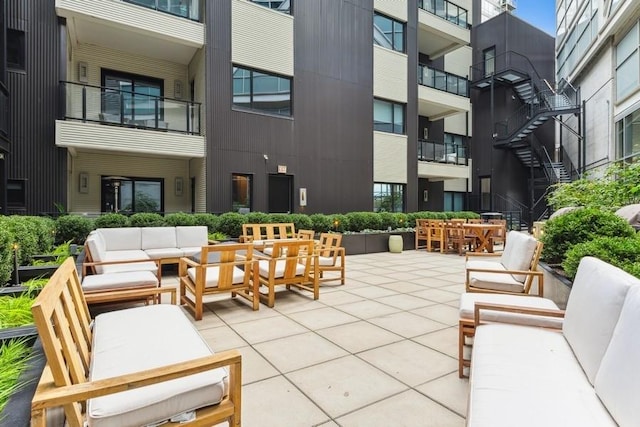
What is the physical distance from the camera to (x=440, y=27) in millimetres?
16203

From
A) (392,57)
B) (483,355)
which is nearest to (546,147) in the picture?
(392,57)

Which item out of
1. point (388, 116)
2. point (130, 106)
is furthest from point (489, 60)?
point (130, 106)

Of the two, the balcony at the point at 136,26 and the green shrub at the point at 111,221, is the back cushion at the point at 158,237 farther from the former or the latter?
the balcony at the point at 136,26

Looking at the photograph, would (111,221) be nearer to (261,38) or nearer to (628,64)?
(261,38)

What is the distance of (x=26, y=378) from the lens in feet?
5.63

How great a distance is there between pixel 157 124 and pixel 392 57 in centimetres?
952

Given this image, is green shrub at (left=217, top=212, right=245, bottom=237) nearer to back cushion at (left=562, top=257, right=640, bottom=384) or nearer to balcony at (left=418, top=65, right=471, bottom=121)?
back cushion at (left=562, top=257, right=640, bottom=384)

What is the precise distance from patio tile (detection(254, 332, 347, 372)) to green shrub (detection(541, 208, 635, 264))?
3291 millimetres

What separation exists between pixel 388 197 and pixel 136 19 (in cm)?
1023

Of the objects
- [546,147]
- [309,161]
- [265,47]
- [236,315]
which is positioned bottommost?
[236,315]

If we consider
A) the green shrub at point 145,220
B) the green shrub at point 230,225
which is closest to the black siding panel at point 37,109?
the green shrub at point 145,220

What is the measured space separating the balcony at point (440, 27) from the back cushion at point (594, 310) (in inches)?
640

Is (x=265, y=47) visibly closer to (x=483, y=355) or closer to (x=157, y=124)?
(x=157, y=124)

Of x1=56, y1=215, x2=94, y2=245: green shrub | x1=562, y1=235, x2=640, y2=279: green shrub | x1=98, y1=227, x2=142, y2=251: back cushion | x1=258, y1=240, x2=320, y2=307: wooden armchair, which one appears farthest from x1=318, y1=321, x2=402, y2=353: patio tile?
x1=56, y1=215, x2=94, y2=245: green shrub
